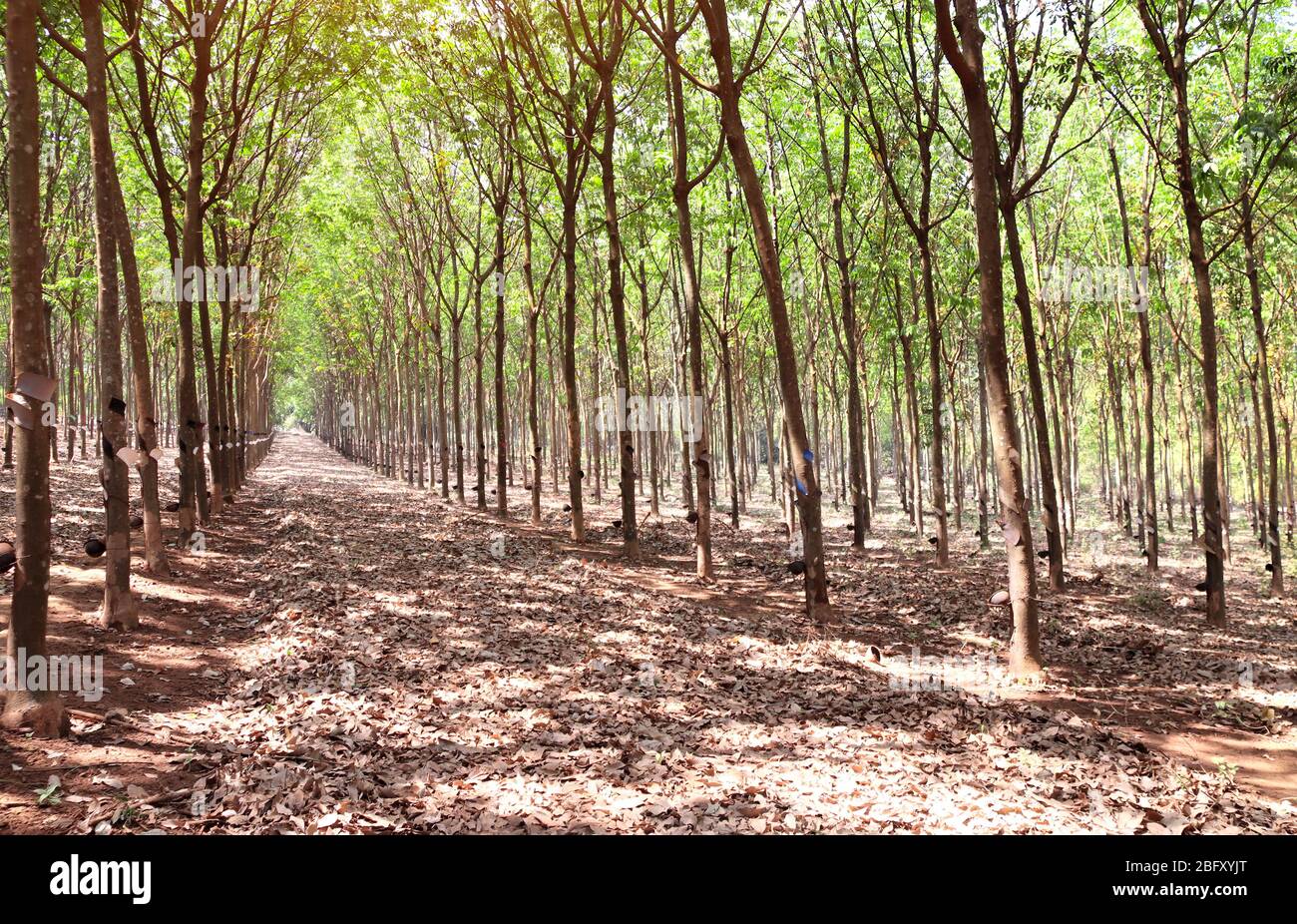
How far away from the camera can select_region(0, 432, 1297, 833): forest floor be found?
5.07 m

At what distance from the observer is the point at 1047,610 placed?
1156cm

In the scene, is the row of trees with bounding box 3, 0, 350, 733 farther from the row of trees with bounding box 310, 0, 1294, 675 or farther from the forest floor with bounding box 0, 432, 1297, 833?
the row of trees with bounding box 310, 0, 1294, 675

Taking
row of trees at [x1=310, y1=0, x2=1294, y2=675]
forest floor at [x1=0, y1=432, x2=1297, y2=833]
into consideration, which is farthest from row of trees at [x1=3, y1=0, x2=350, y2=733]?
row of trees at [x1=310, y1=0, x2=1294, y2=675]

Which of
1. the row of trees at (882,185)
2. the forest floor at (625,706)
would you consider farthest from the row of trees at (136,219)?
the row of trees at (882,185)

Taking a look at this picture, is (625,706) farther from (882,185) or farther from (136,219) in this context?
(136,219)

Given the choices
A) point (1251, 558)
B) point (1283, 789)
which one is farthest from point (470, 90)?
point (1251, 558)

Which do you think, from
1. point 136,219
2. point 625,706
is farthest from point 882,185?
point 136,219

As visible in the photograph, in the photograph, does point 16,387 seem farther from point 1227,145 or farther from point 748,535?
point 1227,145

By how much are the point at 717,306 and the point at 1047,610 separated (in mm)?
16091

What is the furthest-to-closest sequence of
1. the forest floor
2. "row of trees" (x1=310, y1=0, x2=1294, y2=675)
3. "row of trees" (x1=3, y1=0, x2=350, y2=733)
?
1. "row of trees" (x1=310, y1=0, x2=1294, y2=675)
2. "row of trees" (x1=3, y1=0, x2=350, y2=733)
3. the forest floor

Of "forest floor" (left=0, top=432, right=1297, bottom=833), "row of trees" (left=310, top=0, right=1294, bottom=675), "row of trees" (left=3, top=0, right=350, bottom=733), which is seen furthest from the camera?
"row of trees" (left=310, top=0, right=1294, bottom=675)

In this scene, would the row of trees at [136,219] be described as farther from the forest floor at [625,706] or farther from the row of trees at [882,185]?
the row of trees at [882,185]

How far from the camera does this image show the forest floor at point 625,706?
200 inches

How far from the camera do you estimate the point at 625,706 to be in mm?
7230
